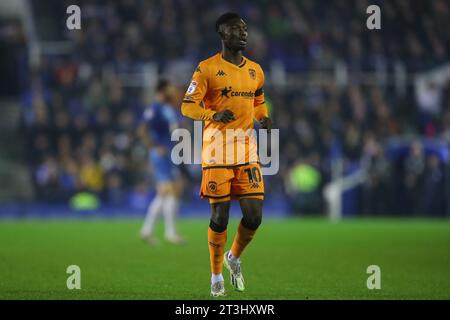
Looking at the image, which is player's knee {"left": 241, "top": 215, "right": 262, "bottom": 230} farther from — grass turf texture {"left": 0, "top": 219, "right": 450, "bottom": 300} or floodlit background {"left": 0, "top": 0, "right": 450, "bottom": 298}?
floodlit background {"left": 0, "top": 0, "right": 450, "bottom": 298}

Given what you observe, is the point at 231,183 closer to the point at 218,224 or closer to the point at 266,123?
the point at 218,224

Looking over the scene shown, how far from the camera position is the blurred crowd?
22688mm

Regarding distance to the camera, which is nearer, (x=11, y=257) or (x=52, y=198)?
(x=11, y=257)

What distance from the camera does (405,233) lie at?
17.2m

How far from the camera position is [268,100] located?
23.9m

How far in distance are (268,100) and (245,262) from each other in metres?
12.7

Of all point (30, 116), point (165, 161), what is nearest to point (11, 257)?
point (165, 161)

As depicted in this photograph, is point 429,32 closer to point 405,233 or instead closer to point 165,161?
point 405,233

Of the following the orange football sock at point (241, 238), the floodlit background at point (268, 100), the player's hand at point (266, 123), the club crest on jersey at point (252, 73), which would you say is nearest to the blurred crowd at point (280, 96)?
the floodlit background at point (268, 100)

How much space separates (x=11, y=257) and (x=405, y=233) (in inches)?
314

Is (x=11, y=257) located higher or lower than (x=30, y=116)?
lower

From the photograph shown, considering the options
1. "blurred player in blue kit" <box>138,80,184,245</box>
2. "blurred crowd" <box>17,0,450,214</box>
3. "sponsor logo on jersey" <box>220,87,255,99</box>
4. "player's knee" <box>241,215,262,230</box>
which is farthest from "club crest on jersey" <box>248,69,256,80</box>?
"blurred crowd" <box>17,0,450,214</box>

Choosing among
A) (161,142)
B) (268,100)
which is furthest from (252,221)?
(268,100)

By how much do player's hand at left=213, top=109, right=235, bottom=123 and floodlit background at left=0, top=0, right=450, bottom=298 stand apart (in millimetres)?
12138
